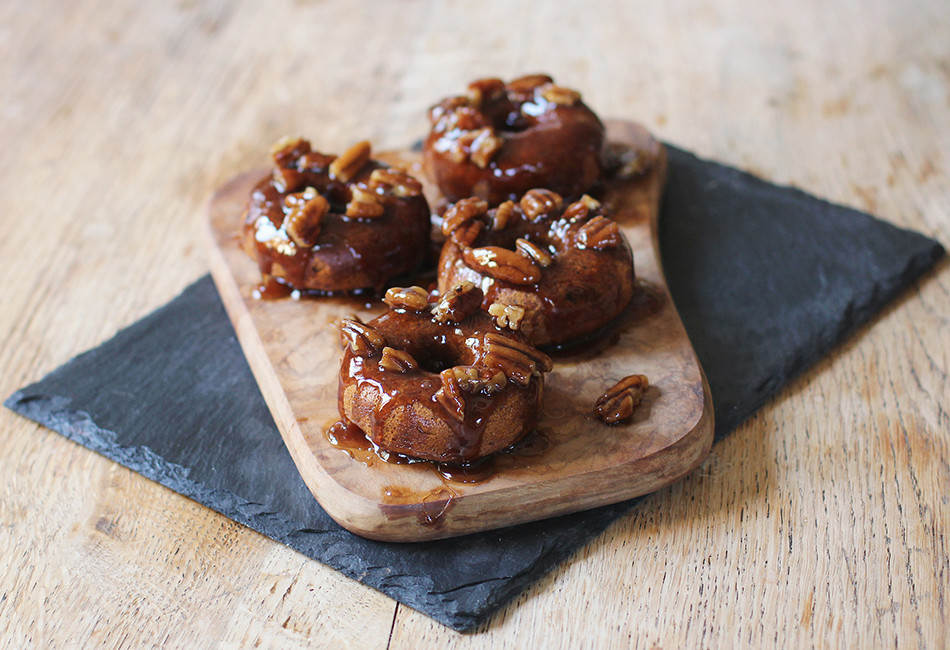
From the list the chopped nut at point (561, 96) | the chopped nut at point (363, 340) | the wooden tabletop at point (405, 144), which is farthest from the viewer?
the chopped nut at point (561, 96)

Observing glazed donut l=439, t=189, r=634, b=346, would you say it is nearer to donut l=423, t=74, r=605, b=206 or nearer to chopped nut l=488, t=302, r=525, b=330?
chopped nut l=488, t=302, r=525, b=330

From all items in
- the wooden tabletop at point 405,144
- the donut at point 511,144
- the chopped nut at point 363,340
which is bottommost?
the wooden tabletop at point 405,144

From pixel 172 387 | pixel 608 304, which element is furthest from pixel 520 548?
pixel 172 387

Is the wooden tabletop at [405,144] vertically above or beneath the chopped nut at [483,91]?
beneath


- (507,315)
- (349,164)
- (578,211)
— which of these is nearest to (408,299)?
(507,315)

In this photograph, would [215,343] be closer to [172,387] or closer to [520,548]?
[172,387]

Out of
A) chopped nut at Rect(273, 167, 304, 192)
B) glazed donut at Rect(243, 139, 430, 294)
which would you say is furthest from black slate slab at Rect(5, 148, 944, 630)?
chopped nut at Rect(273, 167, 304, 192)

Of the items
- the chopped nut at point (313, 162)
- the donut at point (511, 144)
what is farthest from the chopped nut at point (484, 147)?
the chopped nut at point (313, 162)

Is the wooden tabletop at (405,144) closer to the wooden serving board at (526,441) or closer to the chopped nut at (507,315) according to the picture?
the wooden serving board at (526,441)
